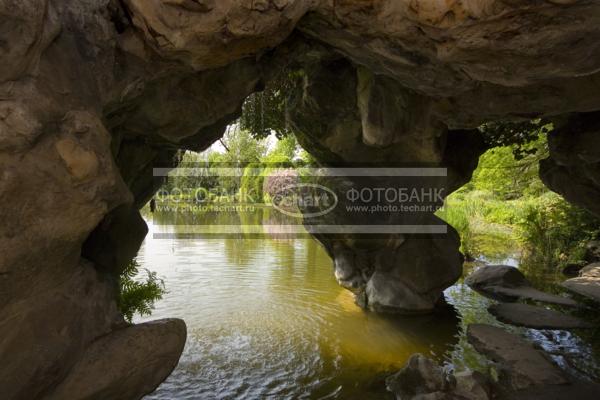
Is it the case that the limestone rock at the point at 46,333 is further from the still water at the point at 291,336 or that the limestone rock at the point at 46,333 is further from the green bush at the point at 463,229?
the green bush at the point at 463,229

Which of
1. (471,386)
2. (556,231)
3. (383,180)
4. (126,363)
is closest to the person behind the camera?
(126,363)

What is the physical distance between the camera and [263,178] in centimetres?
3756

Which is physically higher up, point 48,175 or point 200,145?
point 200,145

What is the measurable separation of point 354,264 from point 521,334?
13.1 ft

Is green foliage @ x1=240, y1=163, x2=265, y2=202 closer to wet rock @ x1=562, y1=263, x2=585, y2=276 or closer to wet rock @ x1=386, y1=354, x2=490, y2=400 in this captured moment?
wet rock @ x1=562, y1=263, x2=585, y2=276

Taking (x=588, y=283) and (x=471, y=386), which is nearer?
(x=471, y=386)

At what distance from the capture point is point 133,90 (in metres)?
4.50

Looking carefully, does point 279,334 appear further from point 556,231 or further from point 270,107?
point 556,231

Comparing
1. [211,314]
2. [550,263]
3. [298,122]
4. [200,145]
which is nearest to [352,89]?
[298,122]

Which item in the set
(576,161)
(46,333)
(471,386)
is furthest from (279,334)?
(576,161)

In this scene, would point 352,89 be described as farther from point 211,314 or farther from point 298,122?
point 211,314

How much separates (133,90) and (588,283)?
12313mm

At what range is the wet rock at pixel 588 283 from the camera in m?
10.7

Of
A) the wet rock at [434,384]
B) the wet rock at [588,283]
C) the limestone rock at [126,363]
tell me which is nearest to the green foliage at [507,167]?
the wet rock at [588,283]
